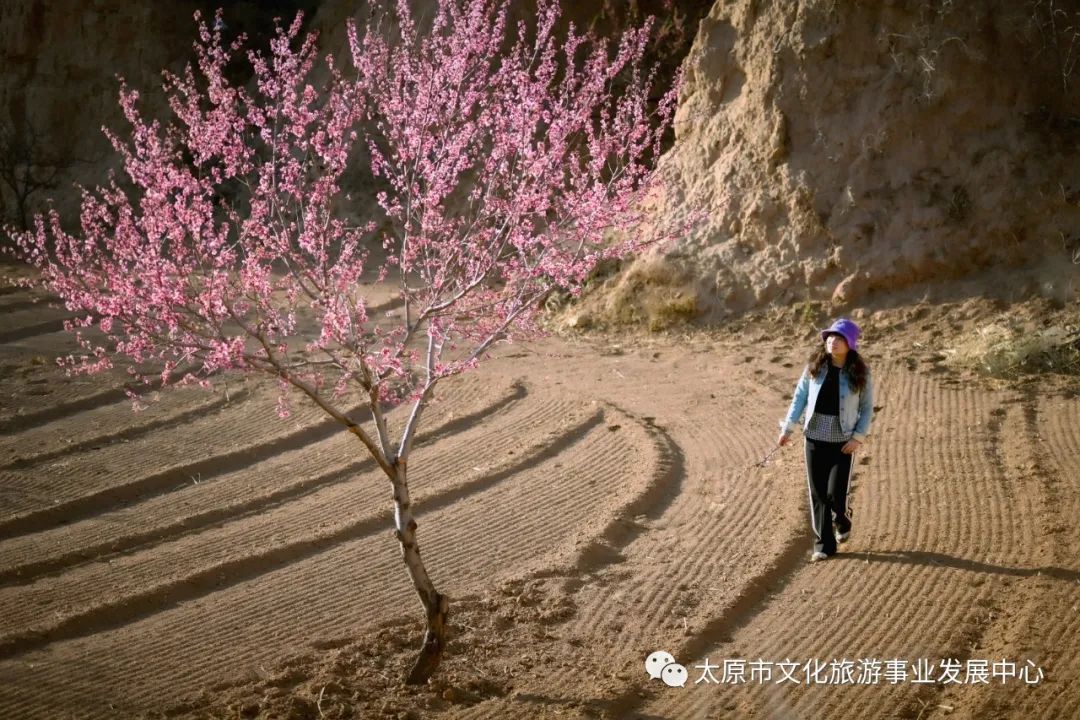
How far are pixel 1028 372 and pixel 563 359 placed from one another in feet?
14.4

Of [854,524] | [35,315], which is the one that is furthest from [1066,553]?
[35,315]

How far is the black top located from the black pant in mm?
198

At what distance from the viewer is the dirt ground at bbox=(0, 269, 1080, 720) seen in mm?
5078

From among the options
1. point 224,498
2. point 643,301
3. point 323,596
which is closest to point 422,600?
point 323,596

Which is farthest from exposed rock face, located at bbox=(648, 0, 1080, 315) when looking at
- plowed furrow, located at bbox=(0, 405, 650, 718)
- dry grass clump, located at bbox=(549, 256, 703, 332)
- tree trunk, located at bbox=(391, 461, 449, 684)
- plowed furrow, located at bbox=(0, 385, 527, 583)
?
tree trunk, located at bbox=(391, 461, 449, 684)

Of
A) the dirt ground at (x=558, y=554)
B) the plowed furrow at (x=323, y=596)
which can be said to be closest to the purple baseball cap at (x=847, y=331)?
the dirt ground at (x=558, y=554)

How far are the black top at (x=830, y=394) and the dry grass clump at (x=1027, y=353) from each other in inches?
150

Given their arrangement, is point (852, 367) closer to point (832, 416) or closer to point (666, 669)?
point (832, 416)

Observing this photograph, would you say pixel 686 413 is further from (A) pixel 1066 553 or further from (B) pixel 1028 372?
(A) pixel 1066 553

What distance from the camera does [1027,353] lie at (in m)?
9.05

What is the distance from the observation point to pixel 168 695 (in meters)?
5.21

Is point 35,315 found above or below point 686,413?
above

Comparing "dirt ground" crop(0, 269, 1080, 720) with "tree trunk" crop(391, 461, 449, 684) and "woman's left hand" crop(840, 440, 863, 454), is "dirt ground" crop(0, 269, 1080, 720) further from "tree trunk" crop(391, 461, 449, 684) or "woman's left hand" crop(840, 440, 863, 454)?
"woman's left hand" crop(840, 440, 863, 454)

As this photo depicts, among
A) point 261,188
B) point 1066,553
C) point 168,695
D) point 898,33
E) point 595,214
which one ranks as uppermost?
point 898,33
